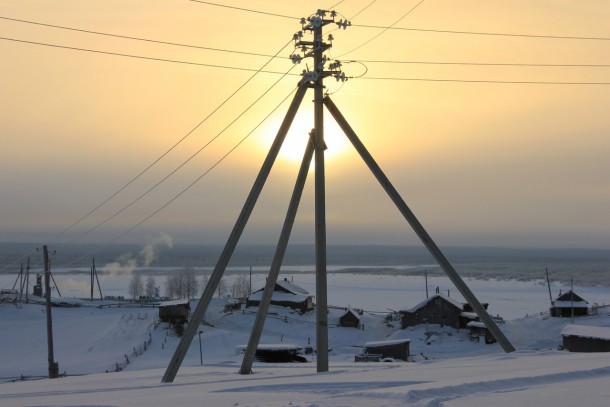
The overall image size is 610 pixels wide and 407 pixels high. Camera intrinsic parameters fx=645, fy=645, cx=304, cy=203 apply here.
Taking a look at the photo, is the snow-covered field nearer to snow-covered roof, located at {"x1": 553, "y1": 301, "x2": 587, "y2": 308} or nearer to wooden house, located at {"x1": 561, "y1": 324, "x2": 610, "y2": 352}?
snow-covered roof, located at {"x1": 553, "y1": 301, "x2": 587, "y2": 308}

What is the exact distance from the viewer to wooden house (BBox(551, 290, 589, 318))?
6059cm

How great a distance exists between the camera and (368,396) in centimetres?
863

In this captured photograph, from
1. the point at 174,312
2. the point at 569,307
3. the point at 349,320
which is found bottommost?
the point at 349,320

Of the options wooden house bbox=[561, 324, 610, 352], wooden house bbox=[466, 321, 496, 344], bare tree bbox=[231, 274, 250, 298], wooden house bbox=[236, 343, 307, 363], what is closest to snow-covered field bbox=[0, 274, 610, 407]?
wooden house bbox=[466, 321, 496, 344]

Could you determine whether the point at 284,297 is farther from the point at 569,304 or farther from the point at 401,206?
the point at 401,206

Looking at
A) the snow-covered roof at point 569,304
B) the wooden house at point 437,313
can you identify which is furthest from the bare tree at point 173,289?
the snow-covered roof at point 569,304

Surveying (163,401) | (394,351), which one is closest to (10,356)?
(394,351)

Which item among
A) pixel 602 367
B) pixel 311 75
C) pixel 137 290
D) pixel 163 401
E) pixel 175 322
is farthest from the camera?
pixel 137 290

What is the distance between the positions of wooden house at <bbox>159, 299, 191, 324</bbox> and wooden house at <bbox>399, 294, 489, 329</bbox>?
1987cm

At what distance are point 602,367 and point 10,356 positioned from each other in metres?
44.6

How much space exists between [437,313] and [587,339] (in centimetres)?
2100

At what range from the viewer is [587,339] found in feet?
127

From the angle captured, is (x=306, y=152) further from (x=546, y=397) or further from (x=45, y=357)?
(x=45, y=357)

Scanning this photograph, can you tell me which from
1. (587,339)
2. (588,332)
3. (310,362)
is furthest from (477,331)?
(310,362)
